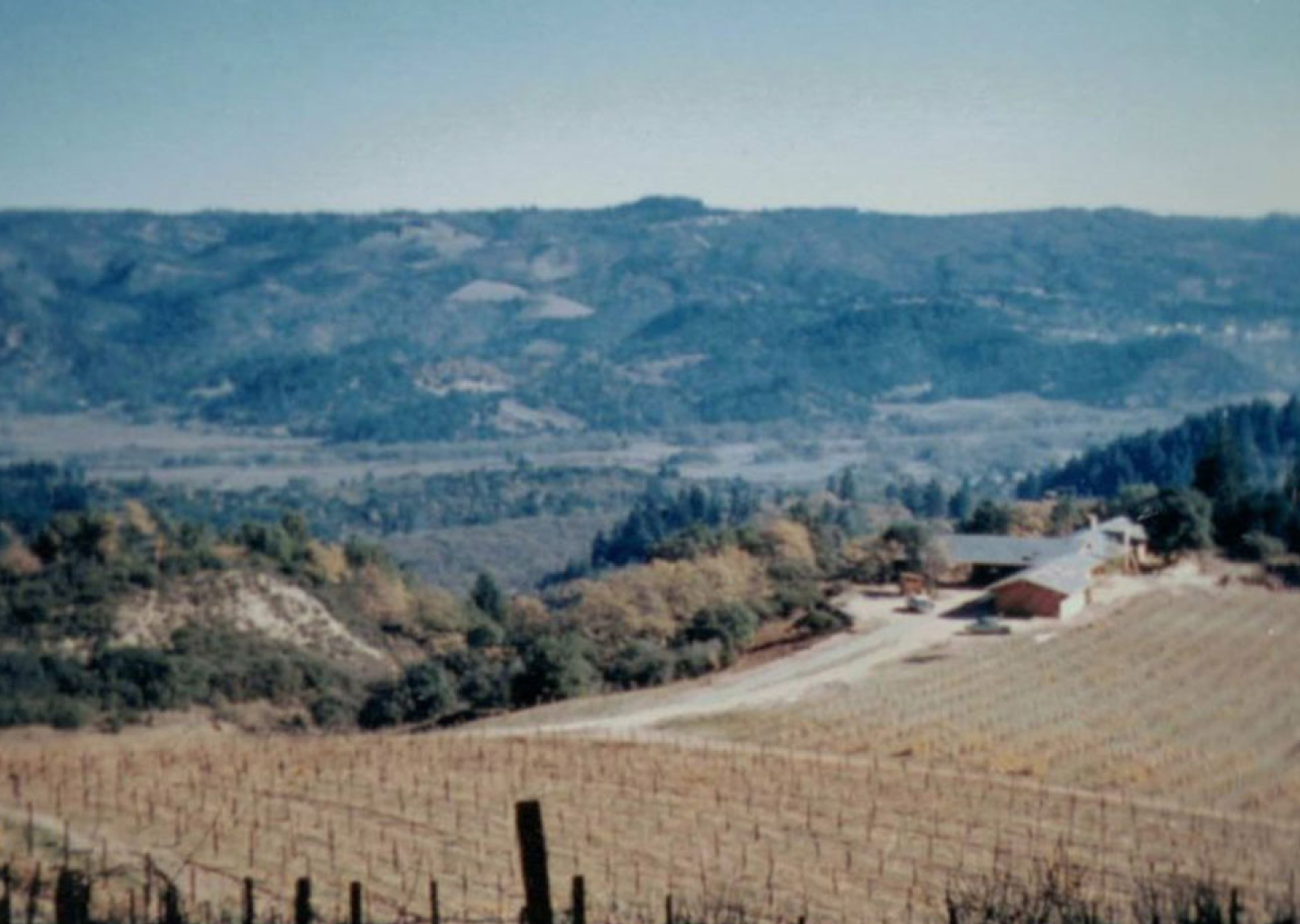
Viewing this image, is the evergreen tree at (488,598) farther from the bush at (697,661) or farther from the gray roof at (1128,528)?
the gray roof at (1128,528)

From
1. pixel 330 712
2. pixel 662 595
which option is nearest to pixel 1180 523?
pixel 662 595

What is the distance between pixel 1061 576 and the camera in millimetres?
56781

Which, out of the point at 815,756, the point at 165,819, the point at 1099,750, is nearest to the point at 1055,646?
the point at 1099,750

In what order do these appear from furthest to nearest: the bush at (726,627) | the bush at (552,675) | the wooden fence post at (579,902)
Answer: the bush at (726,627), the bush at (552,675), the wooden fence post at (579,902)

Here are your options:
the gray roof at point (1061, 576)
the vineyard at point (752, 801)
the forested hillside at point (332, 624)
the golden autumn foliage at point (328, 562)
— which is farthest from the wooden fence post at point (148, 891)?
the golden autumn foliage at point (328, 562)

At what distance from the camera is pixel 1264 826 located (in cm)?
2944

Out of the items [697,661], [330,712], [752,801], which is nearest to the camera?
[752,801]

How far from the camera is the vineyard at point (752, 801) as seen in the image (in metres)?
22.3

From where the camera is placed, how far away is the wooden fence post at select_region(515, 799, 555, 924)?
28.4 ft

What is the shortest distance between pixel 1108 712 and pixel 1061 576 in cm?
1616

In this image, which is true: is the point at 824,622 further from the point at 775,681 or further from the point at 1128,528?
the point at 1128,528

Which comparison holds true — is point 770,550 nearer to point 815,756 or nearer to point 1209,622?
point 1209,622

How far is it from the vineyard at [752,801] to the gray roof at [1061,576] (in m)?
8.85

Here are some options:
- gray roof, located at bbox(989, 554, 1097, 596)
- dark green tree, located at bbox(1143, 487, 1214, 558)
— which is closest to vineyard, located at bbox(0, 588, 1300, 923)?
gray roof, located at bbox(989, 554, 1097, 596)
